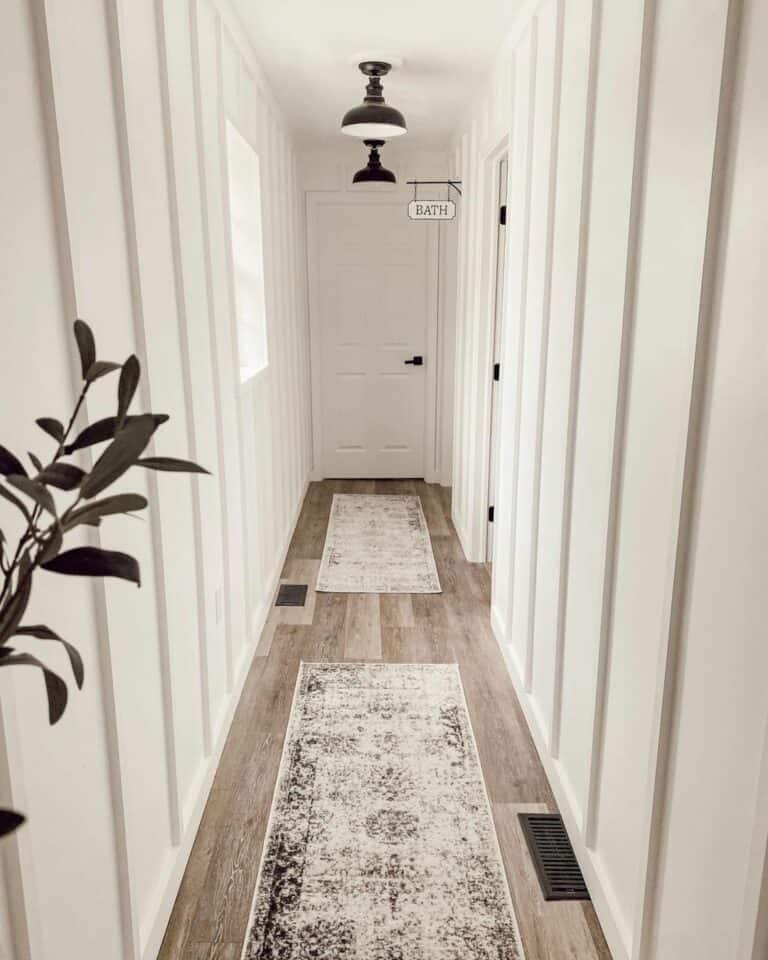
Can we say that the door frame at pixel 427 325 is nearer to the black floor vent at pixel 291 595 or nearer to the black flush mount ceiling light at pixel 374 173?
the black flush mount ceiling light at pixel 374 173

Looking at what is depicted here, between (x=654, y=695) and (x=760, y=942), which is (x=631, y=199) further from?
(x=760, y=942)

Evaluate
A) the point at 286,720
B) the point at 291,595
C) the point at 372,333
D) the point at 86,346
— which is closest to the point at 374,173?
the point at 372,333

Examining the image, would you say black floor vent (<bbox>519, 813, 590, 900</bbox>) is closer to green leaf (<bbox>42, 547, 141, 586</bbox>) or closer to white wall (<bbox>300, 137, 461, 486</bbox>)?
green leaf (<bbox>42, 547, 141, 586</bbox>)

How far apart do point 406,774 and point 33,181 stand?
6.93ft

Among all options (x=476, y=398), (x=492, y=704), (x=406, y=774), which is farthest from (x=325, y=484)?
(x=406, y=774)

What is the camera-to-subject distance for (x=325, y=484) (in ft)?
21.0

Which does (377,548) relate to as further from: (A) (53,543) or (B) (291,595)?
(A) (53,543)

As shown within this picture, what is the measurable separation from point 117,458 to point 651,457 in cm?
134

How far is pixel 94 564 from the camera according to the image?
678mm

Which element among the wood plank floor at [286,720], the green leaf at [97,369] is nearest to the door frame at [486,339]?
the wood plank floor at [286,720]

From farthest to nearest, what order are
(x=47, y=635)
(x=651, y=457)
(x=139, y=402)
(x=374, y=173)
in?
(x=374, y=173) < (x=139, y=402) < (x=651, y=457) < (x=47, y=635)

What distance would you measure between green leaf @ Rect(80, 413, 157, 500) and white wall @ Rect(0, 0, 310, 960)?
61 centimetres

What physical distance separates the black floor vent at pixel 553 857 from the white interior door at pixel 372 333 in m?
4.25

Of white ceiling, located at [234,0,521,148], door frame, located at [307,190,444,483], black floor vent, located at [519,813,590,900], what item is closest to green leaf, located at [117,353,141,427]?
black floor vent, located at [519,813,590,900]
